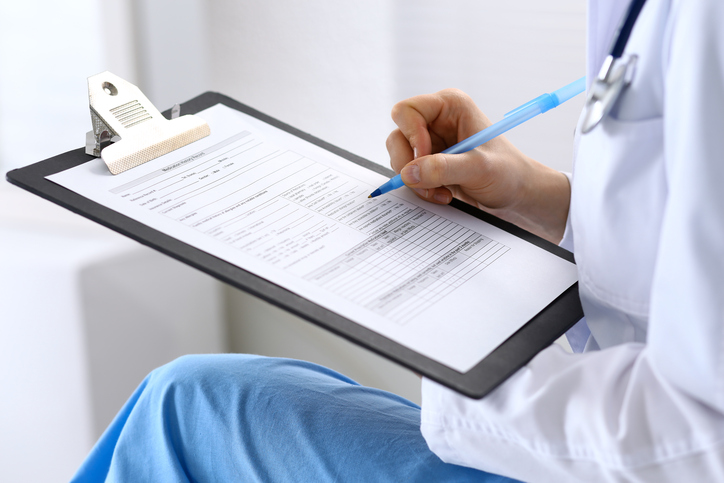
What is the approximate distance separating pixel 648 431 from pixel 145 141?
0.48 metres

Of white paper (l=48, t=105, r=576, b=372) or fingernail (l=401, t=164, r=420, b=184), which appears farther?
fingernail (l=401, t=164, r=420, b=184)

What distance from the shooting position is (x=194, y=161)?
25.7 inches

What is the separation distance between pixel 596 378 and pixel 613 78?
7.9 inches

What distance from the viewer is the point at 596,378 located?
1.54ft

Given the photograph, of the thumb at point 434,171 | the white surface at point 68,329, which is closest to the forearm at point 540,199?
the thumb at point 434,171

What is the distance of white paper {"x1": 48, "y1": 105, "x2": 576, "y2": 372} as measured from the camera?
1.67ft

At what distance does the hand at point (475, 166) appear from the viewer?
694 millimetres

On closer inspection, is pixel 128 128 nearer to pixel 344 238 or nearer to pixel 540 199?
pixel 344 238

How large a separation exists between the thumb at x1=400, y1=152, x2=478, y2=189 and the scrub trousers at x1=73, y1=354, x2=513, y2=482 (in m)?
0.22

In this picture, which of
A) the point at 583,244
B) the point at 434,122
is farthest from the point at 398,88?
the point at 583,244

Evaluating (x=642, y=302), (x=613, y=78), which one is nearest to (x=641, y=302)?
(x=642, y=302)

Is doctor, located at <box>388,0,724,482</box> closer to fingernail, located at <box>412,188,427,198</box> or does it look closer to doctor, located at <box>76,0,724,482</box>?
doctor, located at <box>76,0,724,482</box>

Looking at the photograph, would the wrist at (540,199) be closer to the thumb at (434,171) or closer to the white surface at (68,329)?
the thumb at (434,171)

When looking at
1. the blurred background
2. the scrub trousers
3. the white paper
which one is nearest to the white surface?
the blurred background
